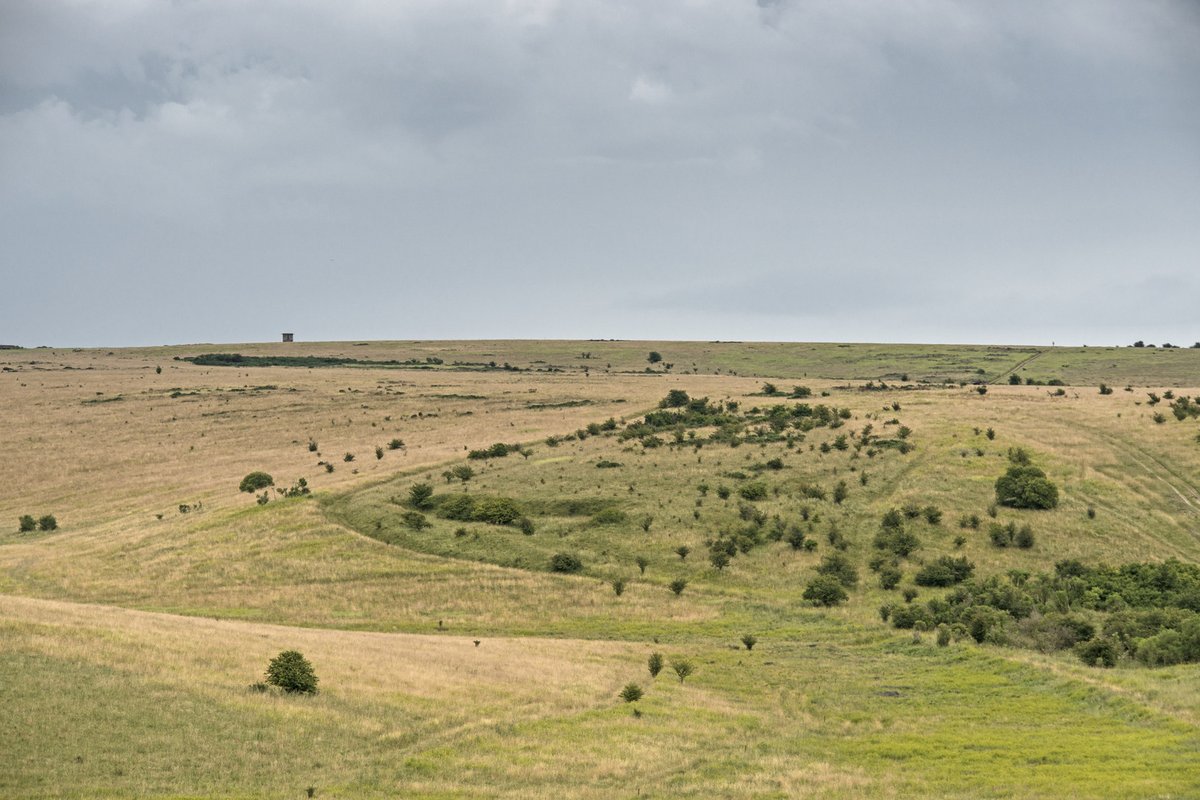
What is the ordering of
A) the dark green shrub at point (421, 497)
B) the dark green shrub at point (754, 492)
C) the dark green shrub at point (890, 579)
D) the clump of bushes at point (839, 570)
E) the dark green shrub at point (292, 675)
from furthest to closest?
the dark green shrub at point (421, 497), the dark green shrub at point (754, 492), the clump of bushes at point (839, 570), the dark green shrub at point (890, 579), the dark green shrub at point (292, 675)

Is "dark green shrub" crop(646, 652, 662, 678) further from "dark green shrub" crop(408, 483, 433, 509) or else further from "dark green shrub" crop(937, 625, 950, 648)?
"dark green shrub" crop(408, 483, 433, 509)

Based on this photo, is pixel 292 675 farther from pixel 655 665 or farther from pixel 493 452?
pixel 493 452

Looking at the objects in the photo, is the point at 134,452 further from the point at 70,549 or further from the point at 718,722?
the point at 718,722

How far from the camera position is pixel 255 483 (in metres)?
95.8

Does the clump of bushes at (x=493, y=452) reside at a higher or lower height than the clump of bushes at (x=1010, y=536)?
higher

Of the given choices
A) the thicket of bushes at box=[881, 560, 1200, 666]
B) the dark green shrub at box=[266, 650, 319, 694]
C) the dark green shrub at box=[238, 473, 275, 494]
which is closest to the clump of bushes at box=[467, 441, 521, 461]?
the dark green shrub at box=[238, 473, 275, 494]

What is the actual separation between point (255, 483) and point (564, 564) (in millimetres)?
36094

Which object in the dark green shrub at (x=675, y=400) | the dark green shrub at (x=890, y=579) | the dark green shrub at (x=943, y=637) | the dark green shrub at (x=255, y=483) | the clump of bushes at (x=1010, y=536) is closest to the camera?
the dark green shrub at (x=943, y=637)

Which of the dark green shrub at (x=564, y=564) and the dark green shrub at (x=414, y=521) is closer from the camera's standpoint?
the dark green shrub at (x=564, y=564)

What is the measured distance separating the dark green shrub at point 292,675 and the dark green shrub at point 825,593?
34.1m

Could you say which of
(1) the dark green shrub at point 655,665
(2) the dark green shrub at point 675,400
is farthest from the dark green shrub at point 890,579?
(2) the dark green shrub at point 675,400

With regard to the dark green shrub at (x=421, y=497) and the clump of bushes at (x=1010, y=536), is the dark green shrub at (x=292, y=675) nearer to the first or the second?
the dark green shrub at (x=421, y=497)

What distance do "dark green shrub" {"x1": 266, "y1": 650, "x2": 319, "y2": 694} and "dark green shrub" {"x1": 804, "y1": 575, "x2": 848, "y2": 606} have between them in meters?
34.1

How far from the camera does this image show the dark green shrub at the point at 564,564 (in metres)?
72.0
